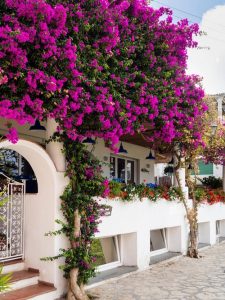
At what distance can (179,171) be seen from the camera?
13.3m

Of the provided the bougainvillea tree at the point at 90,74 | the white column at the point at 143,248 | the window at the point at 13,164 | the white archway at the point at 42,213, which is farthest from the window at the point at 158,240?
the white archway at the point at 42,213

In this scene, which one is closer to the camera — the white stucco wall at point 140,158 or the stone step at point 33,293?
the stone step at point 33,293

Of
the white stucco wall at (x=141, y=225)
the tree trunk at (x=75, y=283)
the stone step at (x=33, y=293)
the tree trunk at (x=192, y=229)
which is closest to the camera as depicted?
the stone step at (x=33, y=293)

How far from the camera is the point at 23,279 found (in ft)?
26.0

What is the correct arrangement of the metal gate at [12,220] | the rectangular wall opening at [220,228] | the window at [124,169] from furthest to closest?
1. the rectangular wall opening at [220,228]
2. the window at [124,169]
3. the metal gate at [12,220]

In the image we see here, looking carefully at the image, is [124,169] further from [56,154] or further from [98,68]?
[98,68]

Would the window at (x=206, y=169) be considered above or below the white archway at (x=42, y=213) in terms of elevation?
above

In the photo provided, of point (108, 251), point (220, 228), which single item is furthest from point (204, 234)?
point (108, 251)

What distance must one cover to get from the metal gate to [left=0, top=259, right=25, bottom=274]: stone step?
0.09 m

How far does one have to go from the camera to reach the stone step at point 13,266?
8.09 metres

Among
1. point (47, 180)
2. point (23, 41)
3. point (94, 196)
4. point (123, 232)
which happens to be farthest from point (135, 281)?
point (23, 41)

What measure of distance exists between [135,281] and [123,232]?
1.24m

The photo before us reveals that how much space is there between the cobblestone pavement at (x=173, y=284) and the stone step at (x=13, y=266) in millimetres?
1624

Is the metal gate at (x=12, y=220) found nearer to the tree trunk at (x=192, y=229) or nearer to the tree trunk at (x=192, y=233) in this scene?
the tree trunk at (x=192, y=229)
